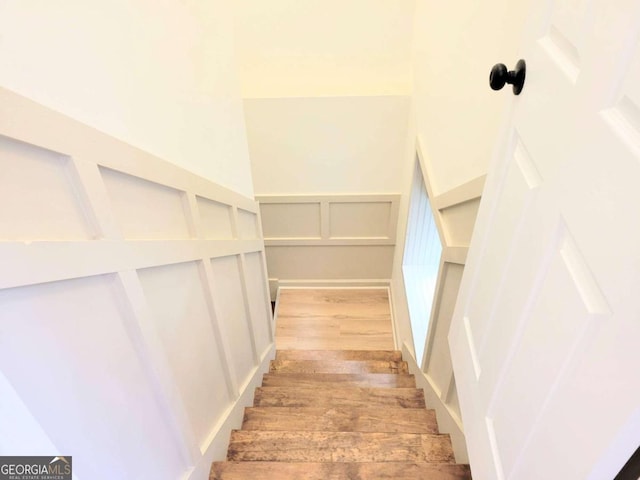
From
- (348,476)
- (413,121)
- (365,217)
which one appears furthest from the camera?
(365,217)

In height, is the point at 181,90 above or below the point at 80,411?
above

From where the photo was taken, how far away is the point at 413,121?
2.69 metres

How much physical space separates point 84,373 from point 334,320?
297cm

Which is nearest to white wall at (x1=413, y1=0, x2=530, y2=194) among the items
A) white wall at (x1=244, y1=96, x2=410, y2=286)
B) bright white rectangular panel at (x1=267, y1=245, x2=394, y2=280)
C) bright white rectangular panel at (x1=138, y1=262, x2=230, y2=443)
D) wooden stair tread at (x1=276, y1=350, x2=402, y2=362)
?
white wall at (x1=244, y1=96, x2=410, y2=286)

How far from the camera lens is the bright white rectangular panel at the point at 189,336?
1023 millimetres

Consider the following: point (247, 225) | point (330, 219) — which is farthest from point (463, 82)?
point (330, 219)

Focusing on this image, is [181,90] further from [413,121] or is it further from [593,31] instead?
[413,121]

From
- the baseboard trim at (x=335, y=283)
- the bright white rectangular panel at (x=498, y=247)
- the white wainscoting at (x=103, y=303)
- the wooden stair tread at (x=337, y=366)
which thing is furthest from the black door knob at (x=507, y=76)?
the baseboard trim at (x=335, y=283)

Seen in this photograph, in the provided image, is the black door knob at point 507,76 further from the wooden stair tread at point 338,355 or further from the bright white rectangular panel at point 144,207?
the wooden stair tread at point 338,355

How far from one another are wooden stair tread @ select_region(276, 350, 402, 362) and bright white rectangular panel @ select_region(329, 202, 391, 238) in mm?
1263

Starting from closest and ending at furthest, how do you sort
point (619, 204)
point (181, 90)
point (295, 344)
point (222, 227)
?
point (619, 204) < point (181, 90) < point (222, 227) < point (295, 344)

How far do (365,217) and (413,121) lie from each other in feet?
3.78

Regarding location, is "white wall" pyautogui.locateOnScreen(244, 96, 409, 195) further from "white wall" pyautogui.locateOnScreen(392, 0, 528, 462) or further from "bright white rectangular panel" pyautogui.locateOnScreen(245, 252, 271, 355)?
"bright white rectangular panel" pyautogui.locateOnScreen(245, 252, 271, 355)

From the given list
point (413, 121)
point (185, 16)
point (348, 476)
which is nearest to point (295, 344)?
point (348, 476)
